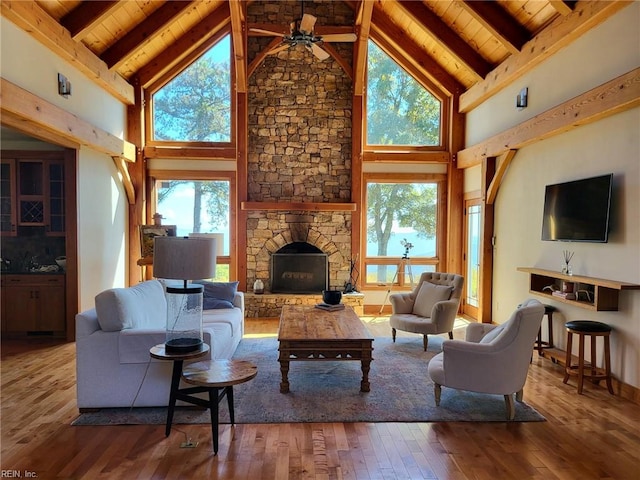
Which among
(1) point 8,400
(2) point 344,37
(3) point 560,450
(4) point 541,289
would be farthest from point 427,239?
(1) point 8,400

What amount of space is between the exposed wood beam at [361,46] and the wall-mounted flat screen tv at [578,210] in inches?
148

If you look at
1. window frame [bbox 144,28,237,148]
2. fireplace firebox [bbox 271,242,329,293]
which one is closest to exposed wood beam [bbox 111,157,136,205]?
window frame [bbox 144,28,237,148]

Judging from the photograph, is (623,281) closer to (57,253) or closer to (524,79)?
(524,79)

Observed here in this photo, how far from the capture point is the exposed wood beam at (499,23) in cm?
543

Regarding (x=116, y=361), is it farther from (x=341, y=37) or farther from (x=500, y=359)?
(x=341, y=37)

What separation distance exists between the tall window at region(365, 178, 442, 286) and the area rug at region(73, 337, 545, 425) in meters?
3.22

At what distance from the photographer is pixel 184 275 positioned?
9.49 feet

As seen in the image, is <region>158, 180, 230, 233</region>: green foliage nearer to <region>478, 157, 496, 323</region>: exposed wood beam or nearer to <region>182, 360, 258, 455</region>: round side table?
<region>478, 157, 496, 323</region>: exposed wood beam

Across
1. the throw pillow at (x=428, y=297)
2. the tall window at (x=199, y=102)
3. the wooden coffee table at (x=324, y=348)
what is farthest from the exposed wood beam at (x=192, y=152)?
the wooden coffee table at (x=324, y=348)

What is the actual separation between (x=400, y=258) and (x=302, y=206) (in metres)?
2.04

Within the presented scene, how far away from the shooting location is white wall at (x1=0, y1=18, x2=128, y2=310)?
13.7 feet

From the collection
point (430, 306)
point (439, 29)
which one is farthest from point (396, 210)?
A: point (439, 29)

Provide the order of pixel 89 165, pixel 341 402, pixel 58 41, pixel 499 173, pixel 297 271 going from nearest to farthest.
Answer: pixel 341 402 → pixel 58 41 → pixel 89 165 → pixel 499 173 → pixel 297 271

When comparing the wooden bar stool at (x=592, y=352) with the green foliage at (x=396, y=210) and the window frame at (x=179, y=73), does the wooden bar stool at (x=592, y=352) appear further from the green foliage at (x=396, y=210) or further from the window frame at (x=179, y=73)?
the window frame at (x=179, y=73)
